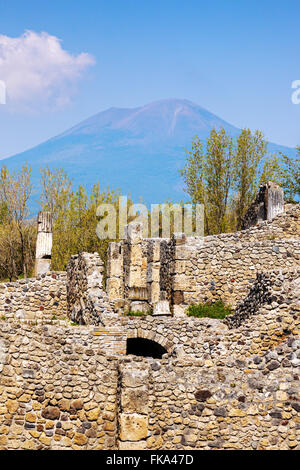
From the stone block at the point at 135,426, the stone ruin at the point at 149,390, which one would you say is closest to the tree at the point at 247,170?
the stone ruin at the point at 149,390

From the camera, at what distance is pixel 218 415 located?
11086mm

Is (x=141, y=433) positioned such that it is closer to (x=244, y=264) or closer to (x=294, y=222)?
(x=244, y=264)

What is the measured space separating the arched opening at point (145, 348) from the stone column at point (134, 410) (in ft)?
27.9

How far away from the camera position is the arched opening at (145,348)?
68.2 feet

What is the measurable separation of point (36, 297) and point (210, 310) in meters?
6.67

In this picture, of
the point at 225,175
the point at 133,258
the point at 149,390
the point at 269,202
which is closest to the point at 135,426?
the point at 149,390

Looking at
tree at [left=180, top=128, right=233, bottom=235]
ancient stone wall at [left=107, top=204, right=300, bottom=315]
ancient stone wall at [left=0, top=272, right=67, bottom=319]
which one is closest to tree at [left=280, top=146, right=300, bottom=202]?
tree at [left=180, top=128, right=233, bottom=235]

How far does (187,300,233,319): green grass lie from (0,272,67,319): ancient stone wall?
4.98 meters

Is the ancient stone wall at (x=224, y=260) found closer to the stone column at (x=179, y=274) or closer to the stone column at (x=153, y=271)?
the stone column at (x=179, y=274)

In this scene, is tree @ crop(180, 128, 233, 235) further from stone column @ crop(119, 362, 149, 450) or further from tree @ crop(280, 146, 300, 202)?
stone column @ crop(119, 362, 149, 450)
